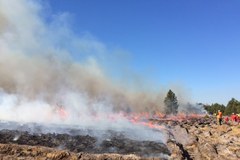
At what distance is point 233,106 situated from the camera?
14700 centimetres

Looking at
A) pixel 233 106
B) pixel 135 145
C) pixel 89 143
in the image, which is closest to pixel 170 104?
pixel 233 106

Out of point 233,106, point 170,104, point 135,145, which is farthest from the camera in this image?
point 170,104

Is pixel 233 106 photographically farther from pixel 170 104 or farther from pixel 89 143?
pixel 89 143

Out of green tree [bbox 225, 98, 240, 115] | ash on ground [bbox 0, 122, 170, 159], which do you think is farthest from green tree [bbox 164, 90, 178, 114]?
ash on ground [bbox 0, 122, 170, 159]

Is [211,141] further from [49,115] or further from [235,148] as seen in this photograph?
[49,115]

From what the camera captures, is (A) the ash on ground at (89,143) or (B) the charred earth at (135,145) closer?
(B) the charred earth at (135,145)

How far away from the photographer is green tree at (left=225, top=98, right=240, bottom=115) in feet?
474

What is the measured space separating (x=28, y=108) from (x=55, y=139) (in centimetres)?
4359

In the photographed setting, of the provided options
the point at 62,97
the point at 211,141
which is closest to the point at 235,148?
the point at 211,141

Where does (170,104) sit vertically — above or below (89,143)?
above

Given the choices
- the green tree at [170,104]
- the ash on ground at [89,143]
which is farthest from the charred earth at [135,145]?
the green tree at [170,104]

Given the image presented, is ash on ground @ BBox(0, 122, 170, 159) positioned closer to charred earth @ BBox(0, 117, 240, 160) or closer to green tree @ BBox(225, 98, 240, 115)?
charred earth @ BBox(0, 117, 240, 160)

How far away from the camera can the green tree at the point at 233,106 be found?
144538 millimetres

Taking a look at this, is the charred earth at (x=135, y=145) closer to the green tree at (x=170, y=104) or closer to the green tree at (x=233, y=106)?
the green tree at (x=233, y=106)
